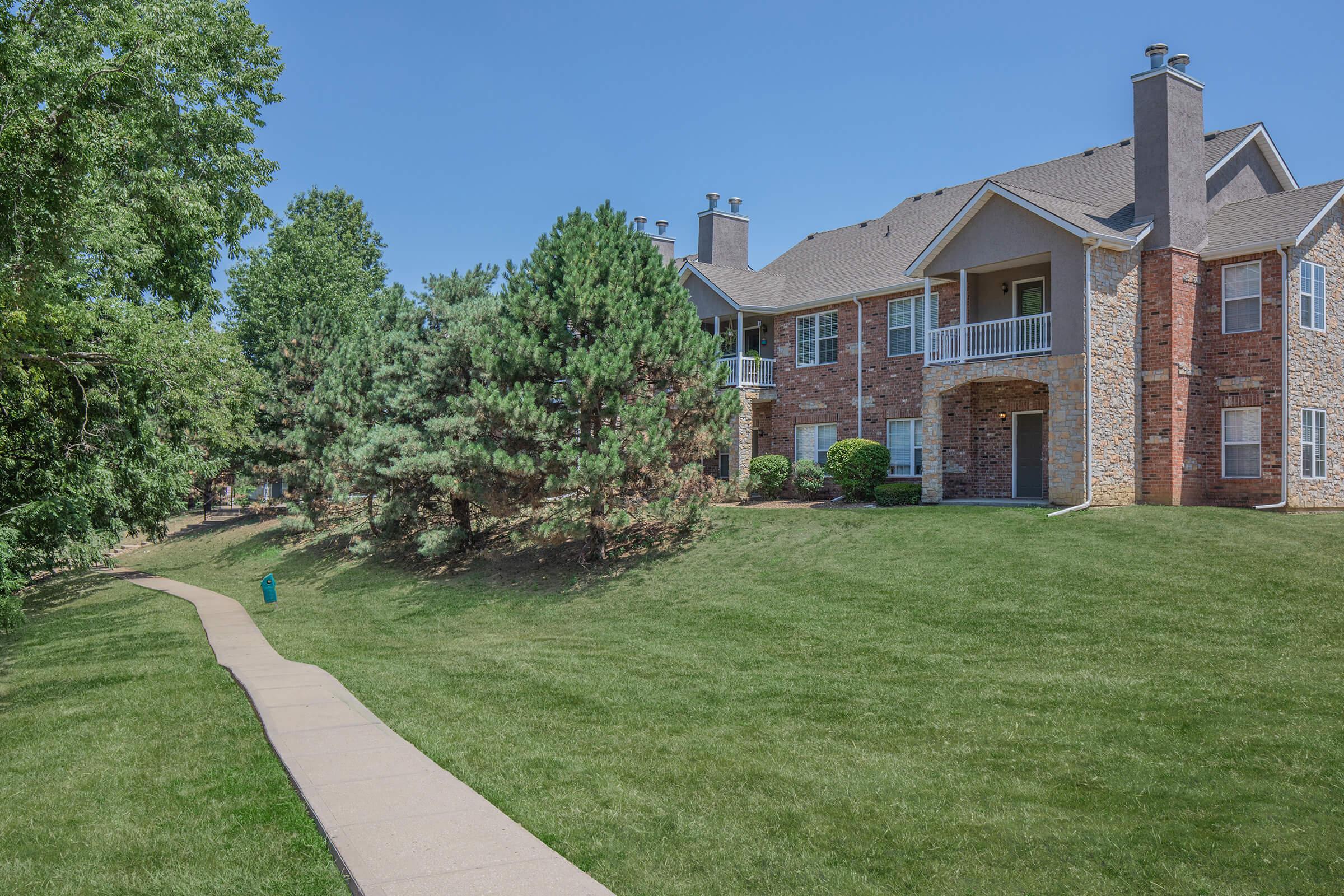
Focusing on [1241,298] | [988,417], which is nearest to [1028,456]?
[988,417]

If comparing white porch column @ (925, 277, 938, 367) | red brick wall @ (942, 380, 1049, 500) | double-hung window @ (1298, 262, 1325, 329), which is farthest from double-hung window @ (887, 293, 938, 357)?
double-hung window @ (1298, 262, 1325, 329)

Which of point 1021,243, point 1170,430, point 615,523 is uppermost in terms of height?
point 1021,243

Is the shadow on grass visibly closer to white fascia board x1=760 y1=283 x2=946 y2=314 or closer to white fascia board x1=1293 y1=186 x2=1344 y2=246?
white fascia board x1=760 y1=283 x2=946 y2=314

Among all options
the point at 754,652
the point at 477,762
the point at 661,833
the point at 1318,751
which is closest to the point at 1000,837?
the point at 661,833

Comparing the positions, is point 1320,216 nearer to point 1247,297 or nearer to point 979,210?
point 1247,297

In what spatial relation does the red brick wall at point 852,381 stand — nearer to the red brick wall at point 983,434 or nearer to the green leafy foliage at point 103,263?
the red brick wall at point 983,434

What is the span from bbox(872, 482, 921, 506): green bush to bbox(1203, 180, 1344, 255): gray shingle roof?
8.02 m

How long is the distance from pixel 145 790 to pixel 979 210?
64.0 ft

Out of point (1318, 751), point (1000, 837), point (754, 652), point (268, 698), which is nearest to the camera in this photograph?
point (1000, 837)

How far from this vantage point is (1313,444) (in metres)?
19.8

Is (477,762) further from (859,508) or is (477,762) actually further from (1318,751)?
(859,508)

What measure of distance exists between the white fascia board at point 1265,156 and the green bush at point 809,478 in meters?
10.9

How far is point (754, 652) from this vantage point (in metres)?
11.7

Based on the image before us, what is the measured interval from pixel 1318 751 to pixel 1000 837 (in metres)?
2.89
